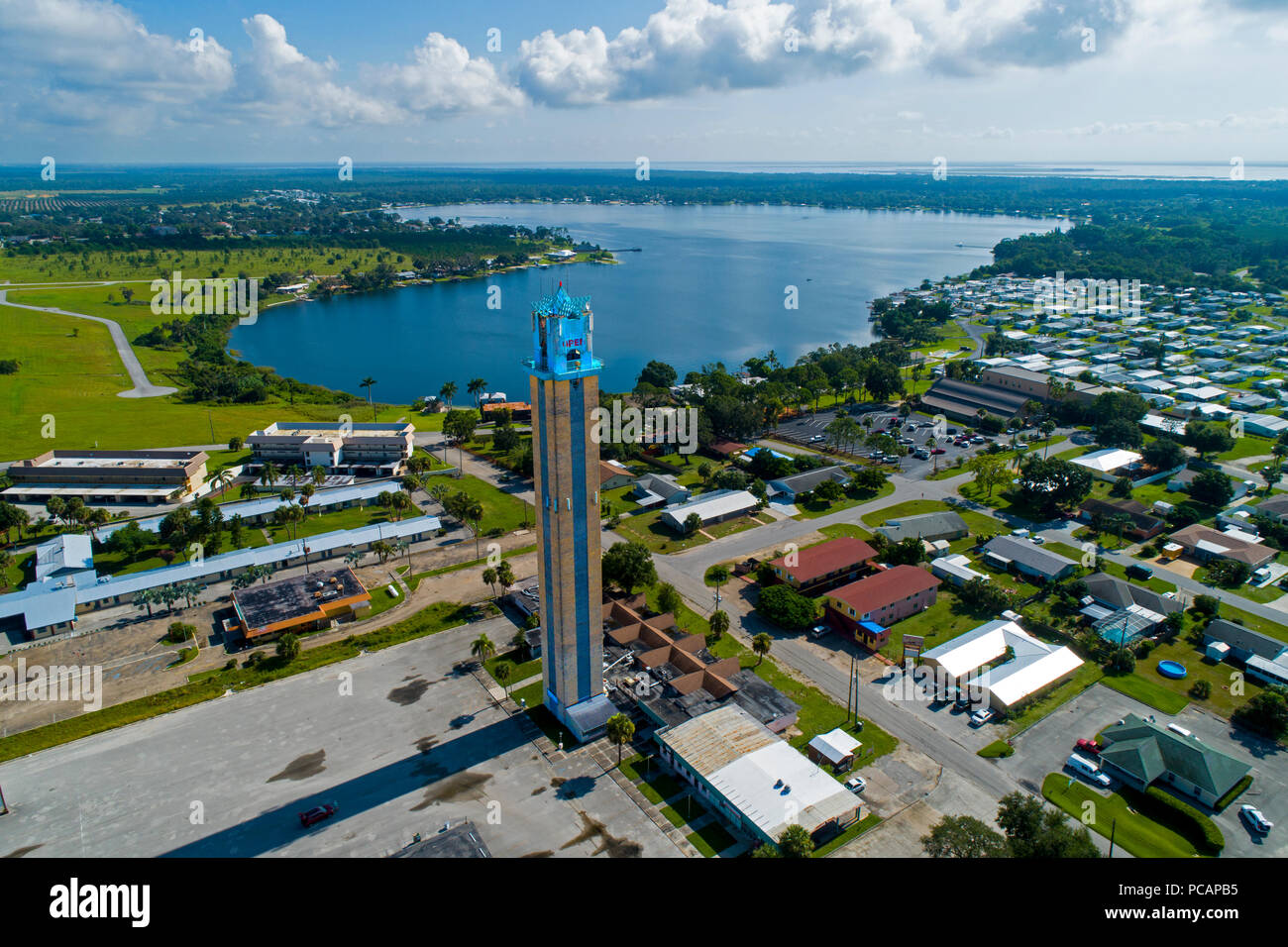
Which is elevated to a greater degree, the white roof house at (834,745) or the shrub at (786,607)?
the shrub at (786,607)

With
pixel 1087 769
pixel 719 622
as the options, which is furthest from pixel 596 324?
pixel 1087 769

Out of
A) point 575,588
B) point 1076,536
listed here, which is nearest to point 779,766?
point 575,588

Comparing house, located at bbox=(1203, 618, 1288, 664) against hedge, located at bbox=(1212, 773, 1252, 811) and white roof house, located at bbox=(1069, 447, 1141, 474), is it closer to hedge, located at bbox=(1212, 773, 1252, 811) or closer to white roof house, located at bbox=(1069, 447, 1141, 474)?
hedge, located at bbox=(1212, 773, 1252, 811)

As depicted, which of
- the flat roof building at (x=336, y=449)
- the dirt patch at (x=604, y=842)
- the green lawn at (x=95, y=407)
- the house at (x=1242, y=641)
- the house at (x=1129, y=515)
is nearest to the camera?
the dirt patch at (x=604, y=842)

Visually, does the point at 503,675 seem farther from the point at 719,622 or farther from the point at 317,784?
the point at 719,622

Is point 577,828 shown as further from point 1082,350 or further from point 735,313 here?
point 735,313

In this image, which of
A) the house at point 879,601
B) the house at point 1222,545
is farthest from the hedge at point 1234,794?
the house at point 1222,545

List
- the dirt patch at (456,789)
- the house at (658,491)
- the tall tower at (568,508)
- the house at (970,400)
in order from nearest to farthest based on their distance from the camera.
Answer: the tall tower at (568,508)
the dirt patch at (456,789)
the house at (658,491)
the house at (970,400)

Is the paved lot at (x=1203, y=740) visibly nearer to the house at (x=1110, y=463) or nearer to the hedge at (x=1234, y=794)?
the hedge at (x=1234, y=794)
